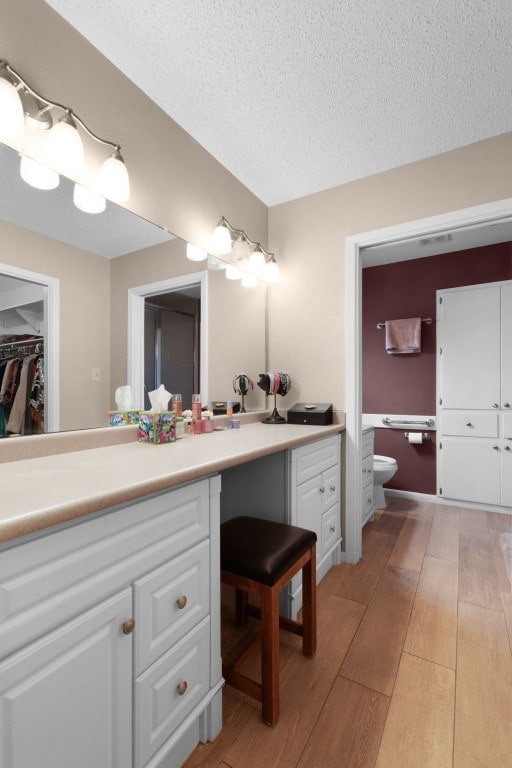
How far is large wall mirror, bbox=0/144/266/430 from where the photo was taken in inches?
46.6

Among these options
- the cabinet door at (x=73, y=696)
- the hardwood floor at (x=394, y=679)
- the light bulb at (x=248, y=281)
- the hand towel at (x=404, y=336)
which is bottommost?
the hardwood floor at (x=394, y=679)

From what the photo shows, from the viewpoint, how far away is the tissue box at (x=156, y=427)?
1426 mm

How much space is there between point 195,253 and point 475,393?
2.67 metres

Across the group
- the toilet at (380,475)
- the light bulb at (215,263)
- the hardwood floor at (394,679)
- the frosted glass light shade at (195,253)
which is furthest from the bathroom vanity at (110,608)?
the toilet at (380,475)

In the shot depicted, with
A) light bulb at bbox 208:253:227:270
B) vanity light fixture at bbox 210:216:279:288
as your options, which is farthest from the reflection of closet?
light bulb at bbox 208:253:227:270

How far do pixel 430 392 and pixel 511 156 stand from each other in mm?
2019

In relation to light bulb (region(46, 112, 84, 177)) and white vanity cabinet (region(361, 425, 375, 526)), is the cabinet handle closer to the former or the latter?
light bulb (region(46, 112, 84, 177))

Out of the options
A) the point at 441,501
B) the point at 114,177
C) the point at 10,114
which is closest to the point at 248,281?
the point at 114,177

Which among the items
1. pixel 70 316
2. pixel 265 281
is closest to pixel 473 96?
pixel 265 281

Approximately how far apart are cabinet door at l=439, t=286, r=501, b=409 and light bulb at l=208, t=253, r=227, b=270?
88.1 inches

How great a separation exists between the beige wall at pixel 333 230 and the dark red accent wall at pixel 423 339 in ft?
4.90

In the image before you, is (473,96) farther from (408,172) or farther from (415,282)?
(415,282)

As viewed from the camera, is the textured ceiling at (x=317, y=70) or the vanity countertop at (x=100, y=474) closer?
the vanity countertop at (x=100, y=474)

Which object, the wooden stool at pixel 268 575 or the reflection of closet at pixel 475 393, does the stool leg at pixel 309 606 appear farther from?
the reflection of closet at pixel 475 393
